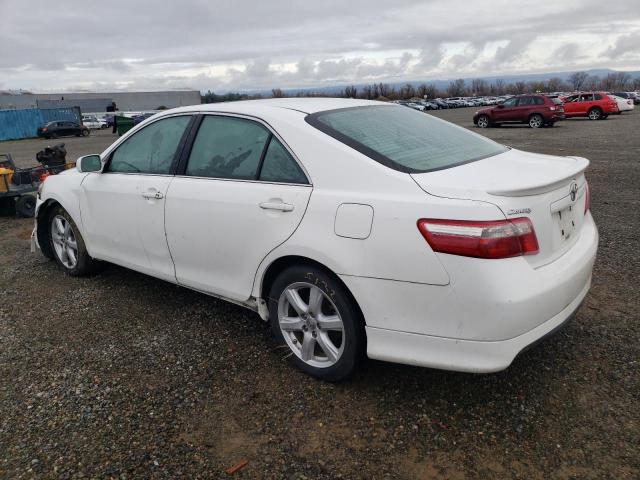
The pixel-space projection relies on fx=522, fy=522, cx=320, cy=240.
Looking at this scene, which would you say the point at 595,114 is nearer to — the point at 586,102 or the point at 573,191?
the point at 586,102

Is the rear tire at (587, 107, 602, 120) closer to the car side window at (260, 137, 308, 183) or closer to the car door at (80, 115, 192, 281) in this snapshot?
the car door at (80, 115, 192, 281)

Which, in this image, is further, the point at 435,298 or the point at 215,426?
the point at 215,426

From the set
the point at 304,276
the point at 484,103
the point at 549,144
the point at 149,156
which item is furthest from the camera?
the point at 484,103

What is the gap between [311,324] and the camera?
3018mm

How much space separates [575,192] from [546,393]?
3.69 feet

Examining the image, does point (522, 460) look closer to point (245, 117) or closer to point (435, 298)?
point (435, 298)

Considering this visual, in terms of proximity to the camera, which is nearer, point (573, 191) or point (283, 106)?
point (573, 191)

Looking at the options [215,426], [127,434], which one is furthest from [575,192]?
[127,434]

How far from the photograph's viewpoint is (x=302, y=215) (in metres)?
2.87

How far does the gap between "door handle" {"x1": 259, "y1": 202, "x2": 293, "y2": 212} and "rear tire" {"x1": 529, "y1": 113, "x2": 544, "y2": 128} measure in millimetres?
22976

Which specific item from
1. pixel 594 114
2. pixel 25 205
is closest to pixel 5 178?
pixel 25 205

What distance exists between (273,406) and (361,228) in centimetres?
112

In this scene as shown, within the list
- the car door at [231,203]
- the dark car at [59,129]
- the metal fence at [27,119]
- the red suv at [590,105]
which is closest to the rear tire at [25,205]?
the car door at [231,203]

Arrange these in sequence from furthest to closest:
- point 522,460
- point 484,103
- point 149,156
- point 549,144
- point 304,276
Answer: point 484,103 → point 549,144 → point 149,156 → point 304,276 → point 522,460
